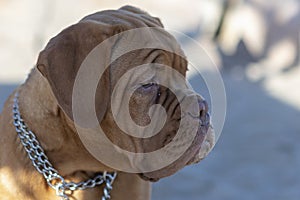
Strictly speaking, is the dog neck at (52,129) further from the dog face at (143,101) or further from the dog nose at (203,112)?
the dog nose at (203,112)

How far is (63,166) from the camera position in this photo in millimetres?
2289

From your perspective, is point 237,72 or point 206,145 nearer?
point 206,145

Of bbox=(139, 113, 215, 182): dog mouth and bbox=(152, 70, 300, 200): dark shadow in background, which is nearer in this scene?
bbox=(139, 113, 215, 182): dog mouth

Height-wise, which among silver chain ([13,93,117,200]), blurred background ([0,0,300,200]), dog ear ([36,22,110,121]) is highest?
dog ear ([36,22,110,121])

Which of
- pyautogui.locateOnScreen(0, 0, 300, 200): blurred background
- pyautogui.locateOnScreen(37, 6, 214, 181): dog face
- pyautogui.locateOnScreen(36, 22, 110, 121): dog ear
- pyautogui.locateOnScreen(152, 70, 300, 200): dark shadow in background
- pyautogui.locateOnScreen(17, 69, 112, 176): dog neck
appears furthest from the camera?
pyautogui.locateOnScreen(0, 0, 300, 200): blurred background

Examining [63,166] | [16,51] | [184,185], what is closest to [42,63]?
[63,166]

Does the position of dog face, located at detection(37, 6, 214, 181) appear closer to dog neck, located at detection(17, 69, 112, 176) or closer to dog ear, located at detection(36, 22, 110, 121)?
dog ear, located at detection(36, 22, 110, 121)

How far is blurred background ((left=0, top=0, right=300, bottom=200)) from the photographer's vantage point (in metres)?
4.27

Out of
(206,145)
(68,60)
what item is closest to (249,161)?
(206,145)

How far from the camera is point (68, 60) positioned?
2.01 meters

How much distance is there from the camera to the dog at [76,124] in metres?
2.04

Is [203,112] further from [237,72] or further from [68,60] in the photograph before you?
[237,72]

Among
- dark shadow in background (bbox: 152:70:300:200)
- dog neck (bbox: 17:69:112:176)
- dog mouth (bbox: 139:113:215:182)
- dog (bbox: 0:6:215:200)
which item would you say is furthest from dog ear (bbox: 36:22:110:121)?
dark shadow in background (bbox: 152:70:300:200)

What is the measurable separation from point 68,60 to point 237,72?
472 cm
